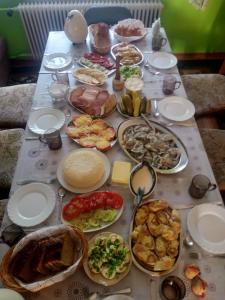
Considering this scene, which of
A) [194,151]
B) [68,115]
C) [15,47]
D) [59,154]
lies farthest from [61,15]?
[194,151]

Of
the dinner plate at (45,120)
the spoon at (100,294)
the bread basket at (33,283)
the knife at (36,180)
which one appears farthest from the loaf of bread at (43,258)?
the dinner plate at (45,120)

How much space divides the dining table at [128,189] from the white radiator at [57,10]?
1170mm

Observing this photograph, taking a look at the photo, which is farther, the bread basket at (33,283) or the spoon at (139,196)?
the spoon at (139,196)

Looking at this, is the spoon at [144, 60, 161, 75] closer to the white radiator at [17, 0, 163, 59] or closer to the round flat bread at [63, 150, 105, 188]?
the round flat bread at [63, 150, 105, 188]

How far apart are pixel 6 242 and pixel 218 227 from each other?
0.87 metres

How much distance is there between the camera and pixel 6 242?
102 cm

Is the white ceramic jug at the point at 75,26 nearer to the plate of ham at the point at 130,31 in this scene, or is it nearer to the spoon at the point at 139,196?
the plate of ham at the point at 130,31

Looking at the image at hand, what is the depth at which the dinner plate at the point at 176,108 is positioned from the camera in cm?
154

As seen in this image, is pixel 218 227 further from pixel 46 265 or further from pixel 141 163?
pixel 46 265

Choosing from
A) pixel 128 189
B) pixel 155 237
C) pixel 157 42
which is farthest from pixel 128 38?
pixel 155 237

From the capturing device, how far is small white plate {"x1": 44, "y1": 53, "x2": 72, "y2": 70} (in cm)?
188

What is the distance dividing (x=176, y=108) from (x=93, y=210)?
84 centimetres

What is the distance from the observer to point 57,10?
Result: 283cm

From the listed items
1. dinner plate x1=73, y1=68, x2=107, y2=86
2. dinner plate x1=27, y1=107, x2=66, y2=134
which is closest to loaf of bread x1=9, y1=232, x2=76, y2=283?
dinner plate x1=27, y1=107, x2=66, y2=134
